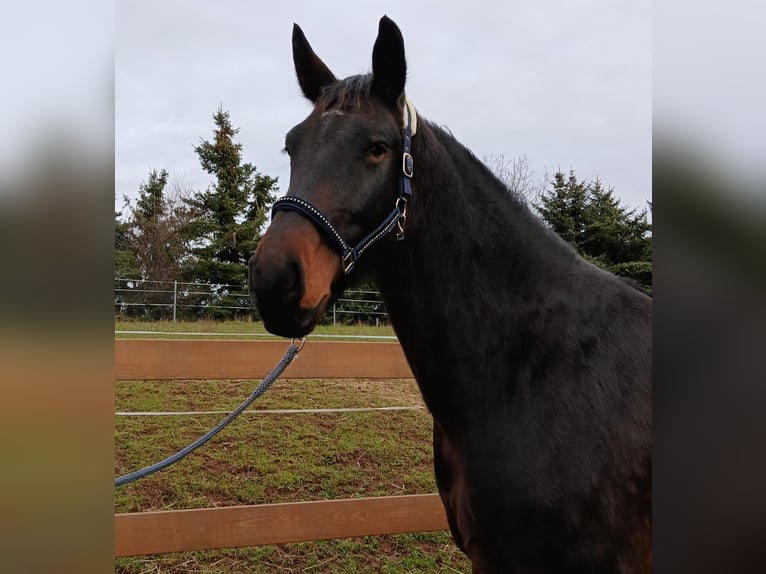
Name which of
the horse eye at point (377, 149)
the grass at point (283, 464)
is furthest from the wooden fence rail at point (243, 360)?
the horse eye at point (377, 149)

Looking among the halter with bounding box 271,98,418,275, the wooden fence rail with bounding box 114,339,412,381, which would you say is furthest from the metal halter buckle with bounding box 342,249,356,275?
the wooden fence rail with bounding box 114,339,412,381

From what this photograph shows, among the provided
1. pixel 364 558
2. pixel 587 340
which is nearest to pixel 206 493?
pixel 364 558

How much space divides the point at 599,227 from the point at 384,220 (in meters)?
7.26

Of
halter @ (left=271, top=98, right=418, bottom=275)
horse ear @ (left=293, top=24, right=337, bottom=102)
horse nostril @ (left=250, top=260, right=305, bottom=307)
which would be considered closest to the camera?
horse nostril @ (left=250, top=260, right=305, bottom=307)

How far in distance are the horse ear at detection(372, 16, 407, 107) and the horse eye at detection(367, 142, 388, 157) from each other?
203mm

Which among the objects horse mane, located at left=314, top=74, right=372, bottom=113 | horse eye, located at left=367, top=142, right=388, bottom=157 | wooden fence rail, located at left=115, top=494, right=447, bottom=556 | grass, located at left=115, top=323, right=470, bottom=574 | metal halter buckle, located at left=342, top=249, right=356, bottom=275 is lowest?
grass, located at left=115, top=323, right=470, bottom=574

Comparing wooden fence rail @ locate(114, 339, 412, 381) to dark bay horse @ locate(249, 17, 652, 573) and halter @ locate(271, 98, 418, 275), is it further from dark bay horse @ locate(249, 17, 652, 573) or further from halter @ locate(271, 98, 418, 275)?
halter @ locate(271, 98, 418, 275)

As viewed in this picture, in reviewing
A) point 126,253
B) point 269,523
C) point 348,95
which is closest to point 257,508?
point 269,523

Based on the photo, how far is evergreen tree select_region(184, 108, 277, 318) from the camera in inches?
646

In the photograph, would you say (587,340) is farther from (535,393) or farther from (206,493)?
(206,493)

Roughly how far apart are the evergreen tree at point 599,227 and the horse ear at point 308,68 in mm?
3231

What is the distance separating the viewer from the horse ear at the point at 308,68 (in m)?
2.10
